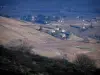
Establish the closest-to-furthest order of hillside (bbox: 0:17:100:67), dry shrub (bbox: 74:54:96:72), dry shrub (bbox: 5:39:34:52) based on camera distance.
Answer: dry shrub (bbox: 74:54:96:72), hillside (bbox: 0:17:100:67), dry shrub (bbox: 5:39:34:52)

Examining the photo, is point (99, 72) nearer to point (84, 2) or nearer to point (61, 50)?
point (61, 50)

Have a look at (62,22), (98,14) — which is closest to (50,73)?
(62,22)

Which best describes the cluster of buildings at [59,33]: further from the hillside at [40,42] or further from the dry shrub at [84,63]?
the dry shrub at [84,63]

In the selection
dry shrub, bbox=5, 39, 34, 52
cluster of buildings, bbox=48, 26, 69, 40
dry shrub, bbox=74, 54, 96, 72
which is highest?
cluster of buildings, bbox=48, 26, 69, 40

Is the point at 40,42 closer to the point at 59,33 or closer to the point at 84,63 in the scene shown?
the point at 59,33

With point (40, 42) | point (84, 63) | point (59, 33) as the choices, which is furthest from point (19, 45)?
point (84, 63)

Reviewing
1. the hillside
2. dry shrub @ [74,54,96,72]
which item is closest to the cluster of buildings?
the hillside

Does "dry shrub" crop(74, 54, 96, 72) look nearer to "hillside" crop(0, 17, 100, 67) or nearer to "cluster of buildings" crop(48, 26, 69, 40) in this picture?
"hillside" crop(0, 17, 100, 67)

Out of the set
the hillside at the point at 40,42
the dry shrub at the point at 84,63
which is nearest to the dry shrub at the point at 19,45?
the hillside at the point at 40,42

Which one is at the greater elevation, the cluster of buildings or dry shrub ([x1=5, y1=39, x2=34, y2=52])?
the cluster of buildings
